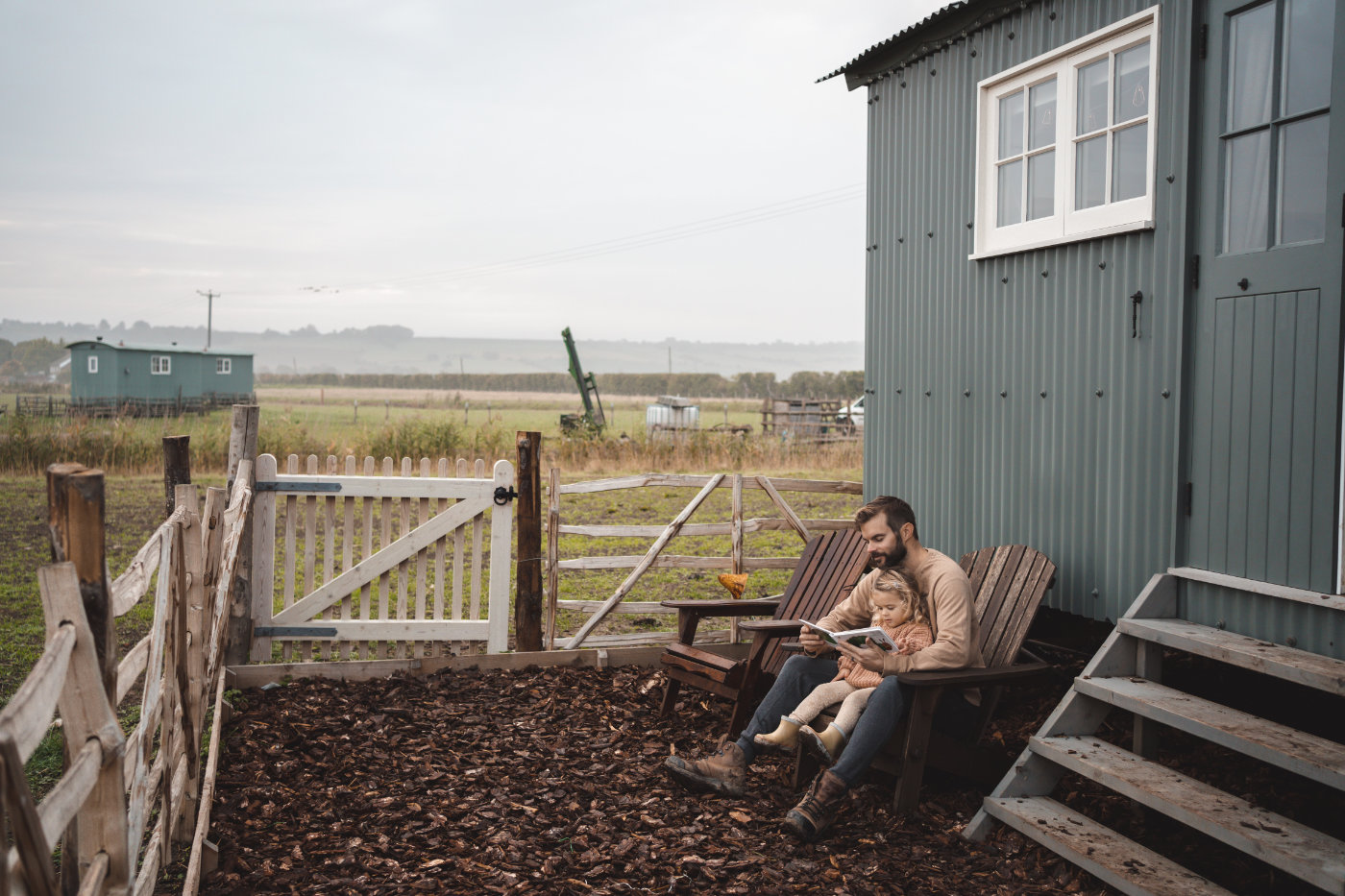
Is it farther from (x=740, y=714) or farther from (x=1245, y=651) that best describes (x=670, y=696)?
(x=1245, y=651)

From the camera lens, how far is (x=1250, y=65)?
13.7 feet

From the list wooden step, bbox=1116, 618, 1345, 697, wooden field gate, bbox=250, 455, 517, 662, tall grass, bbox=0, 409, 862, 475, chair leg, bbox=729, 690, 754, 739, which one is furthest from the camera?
tall grass, bbox=0, 409, 862, 475

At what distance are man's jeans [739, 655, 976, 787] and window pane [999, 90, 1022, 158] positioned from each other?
3199 millimetres

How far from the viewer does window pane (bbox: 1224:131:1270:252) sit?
410cm

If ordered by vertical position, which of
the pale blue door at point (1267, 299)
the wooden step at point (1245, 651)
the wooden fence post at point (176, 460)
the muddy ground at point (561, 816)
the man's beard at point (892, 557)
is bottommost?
the muddy ground at point (561, 816)

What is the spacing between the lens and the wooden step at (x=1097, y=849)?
3258 millimetres

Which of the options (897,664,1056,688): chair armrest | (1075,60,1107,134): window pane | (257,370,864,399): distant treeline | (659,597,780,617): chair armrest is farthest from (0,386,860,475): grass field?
(257,370,864,399): distant treeline

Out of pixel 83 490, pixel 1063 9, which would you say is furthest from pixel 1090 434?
pixel 83 490

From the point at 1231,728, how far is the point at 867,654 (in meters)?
1.39

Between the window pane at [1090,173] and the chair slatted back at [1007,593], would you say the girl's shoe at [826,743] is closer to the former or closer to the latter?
the chair slatted back at [1007,593]

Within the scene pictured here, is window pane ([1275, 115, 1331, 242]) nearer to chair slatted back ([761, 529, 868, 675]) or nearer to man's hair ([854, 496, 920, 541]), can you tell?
man's hair ([854, 496, 920, 541])

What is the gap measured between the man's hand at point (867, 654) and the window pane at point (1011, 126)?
123 inches

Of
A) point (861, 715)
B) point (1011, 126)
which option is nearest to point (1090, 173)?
point (1011, 126)

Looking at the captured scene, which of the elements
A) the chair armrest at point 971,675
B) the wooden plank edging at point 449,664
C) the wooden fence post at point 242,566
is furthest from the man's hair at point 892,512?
the wooden fence post at point 242,566
